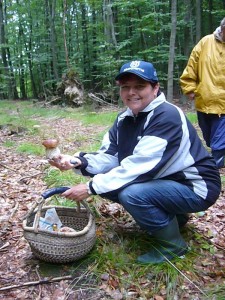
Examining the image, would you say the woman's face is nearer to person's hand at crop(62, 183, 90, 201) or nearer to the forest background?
person's hand at crop(62, 183, 90, 201)

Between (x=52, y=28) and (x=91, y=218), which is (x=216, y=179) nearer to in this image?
(x=91, y=218)

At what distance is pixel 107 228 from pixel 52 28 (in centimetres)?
1756

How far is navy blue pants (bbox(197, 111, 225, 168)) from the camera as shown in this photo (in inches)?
157

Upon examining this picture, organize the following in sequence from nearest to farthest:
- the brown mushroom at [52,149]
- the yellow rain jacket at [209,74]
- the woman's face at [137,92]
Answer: the woman's face at [137,92]
the brown mushroom at [52,149]
the yellow rain jacket at [209,74]

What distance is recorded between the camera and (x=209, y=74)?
13.0 ft

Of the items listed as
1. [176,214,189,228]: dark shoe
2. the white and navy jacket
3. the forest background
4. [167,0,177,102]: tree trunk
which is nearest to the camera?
the white and navy jacket

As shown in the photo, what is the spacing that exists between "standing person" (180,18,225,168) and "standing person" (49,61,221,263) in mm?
1700

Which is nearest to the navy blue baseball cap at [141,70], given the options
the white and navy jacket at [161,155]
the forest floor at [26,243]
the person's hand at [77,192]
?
the white and navy jacket at [161,155]

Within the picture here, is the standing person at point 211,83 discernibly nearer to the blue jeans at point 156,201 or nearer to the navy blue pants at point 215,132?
the navy blue pants at point 215,132

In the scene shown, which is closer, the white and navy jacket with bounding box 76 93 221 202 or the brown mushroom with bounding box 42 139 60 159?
the white and navy jacket with bounding box 76 93 221 202

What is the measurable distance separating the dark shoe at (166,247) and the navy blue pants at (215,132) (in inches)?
73.2

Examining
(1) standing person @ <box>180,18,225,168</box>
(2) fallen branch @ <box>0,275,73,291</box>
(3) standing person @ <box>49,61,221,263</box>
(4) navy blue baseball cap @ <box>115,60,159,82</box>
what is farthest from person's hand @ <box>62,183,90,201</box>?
(1) standing person @ <box>180,18,225,168</box>

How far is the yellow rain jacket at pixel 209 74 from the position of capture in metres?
3.89

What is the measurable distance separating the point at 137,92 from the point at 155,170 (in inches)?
23.8
